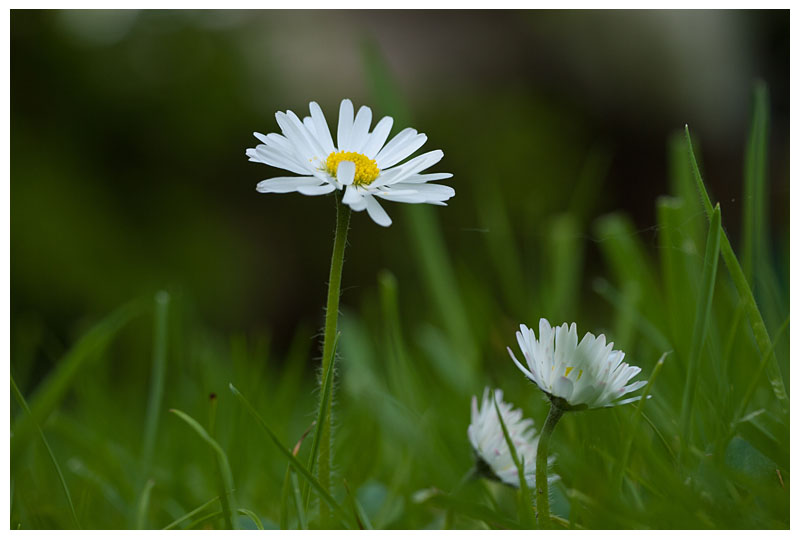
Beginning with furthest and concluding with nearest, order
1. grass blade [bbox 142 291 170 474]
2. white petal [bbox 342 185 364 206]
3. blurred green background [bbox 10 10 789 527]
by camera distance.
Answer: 1. blurred green background [bbox 10 10 789 527]
2. grass blade [bbox 142 291 170 474]
3. white petal [bbox 342 185 364 206]

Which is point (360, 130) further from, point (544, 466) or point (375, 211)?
point (544, 466)

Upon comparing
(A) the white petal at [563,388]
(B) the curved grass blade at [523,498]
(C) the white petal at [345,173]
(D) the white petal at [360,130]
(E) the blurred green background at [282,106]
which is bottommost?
(B) the curved grass blade at [523,498]

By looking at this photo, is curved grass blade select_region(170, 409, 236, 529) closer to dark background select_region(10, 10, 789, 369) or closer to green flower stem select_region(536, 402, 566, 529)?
green flower stem select_region(536, 402, 566, 529)

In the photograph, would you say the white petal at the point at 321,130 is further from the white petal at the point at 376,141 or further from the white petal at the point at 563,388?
the white petal at the point at 563,388

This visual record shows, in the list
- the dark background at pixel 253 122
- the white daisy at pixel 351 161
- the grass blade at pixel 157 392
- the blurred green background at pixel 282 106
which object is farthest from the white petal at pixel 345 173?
the dark background at pixel 253 122

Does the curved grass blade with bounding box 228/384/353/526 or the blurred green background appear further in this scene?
the blurred green background

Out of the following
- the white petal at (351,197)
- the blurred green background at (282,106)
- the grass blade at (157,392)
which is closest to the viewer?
the white petal at (351,197)

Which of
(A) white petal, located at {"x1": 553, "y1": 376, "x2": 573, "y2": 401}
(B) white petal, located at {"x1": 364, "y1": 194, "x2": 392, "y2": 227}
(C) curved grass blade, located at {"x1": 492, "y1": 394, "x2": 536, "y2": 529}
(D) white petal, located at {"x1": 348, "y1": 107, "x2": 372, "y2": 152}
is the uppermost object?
(D) white petal, located at {"x1": 348, "y1": 107, "x2": 372, "y2": 152}

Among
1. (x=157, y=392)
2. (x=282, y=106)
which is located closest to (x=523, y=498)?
(x=157, y=392)

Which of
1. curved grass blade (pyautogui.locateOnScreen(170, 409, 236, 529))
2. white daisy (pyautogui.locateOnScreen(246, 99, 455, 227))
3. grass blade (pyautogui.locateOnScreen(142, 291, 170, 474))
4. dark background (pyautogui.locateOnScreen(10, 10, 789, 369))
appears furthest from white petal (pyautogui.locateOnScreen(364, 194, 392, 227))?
dark background (pyautogui.locateOnScreen(10, 10, 789, 369))
